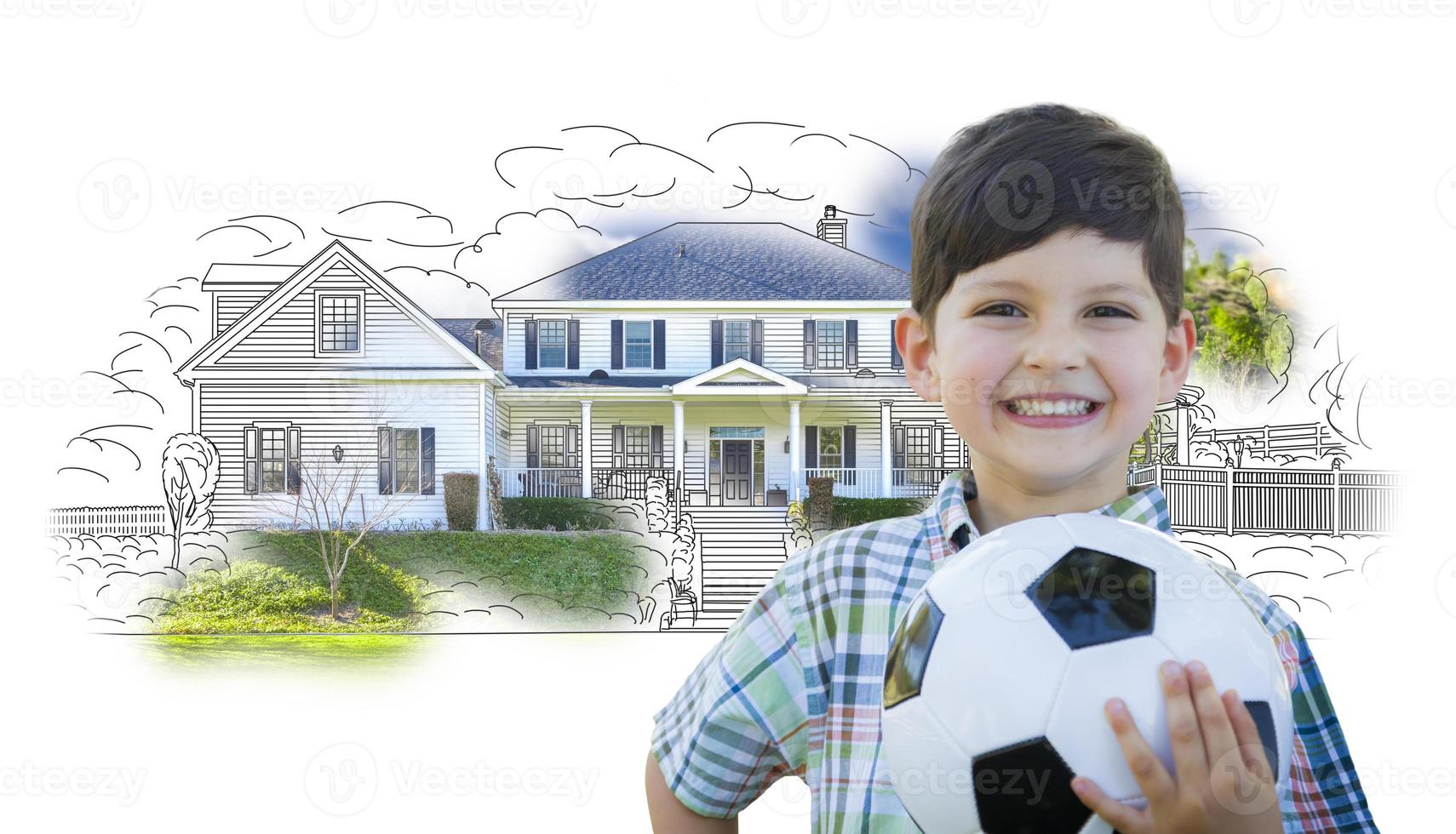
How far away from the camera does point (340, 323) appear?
12008mm

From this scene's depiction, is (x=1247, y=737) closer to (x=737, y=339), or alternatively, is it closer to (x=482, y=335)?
(x=737, y=339)

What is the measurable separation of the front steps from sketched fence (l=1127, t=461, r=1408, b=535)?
3945mm

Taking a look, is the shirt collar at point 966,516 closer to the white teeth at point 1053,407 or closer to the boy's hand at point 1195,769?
the white teeth at point 1053,407

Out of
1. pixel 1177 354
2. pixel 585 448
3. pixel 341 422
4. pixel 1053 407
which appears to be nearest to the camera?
pixel 1053 407

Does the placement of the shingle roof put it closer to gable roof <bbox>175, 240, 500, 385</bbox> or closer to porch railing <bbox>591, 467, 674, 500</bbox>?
gable roof <bbox>175, 240, 500, 385</bbox>

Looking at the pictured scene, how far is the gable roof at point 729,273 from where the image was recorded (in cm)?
Answer: 1160

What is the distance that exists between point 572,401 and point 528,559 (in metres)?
2.33

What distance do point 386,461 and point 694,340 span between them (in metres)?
3.79

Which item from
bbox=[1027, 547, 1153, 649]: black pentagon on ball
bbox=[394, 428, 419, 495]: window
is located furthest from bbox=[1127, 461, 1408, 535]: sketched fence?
bbox=[1027, 547, 1153, 649]: black pentagon on ball

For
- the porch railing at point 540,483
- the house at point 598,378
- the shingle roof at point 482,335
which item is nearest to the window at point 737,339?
the house at point 598,378

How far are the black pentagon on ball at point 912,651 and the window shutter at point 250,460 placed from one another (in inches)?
447

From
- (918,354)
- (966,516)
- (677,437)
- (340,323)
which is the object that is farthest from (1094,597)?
(340,323)

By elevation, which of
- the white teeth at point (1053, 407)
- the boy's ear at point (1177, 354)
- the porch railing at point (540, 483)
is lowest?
the porch railing at point (540, 483)

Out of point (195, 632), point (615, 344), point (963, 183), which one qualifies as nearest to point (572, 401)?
point (615, 344)
